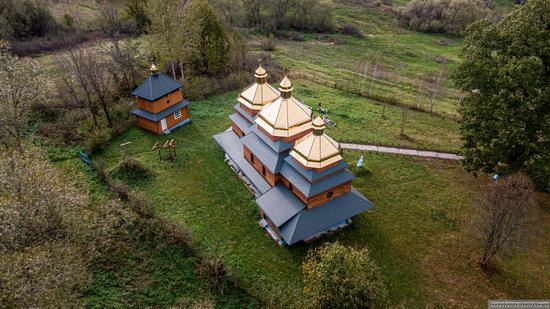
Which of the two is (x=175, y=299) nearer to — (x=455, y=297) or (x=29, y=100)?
(x=455, y=297)

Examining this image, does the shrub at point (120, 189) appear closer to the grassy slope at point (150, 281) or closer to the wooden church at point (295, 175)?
the grassy slope at point (150, 281)

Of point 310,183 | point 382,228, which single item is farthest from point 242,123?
point 382,228

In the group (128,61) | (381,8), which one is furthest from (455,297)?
(381,8)

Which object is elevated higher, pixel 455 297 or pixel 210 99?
pixel 210 99

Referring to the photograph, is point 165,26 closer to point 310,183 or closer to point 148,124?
point 148,124

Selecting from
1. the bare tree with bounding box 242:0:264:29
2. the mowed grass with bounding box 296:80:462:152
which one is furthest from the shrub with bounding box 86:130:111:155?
the bare tree with bounding box 242:0:264:29

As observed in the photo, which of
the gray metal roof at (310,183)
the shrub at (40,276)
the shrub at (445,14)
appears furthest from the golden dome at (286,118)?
the shrub at (445,14)

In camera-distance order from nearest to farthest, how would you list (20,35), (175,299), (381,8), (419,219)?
1. (175,299)
2. (419,219)
3. (20,35)
4. (381,8)
